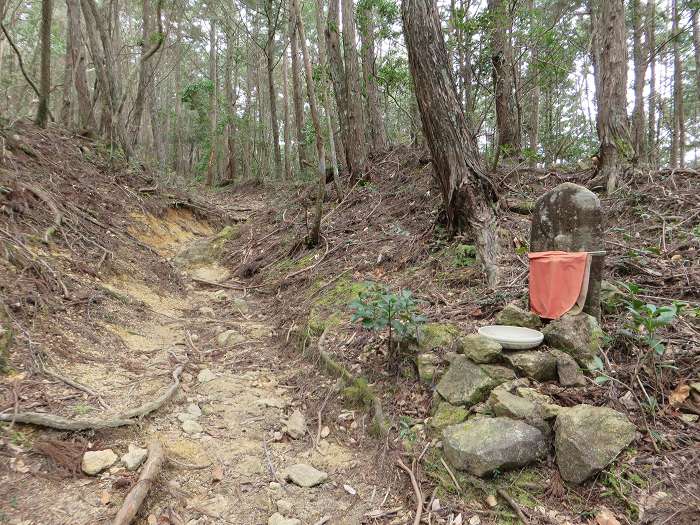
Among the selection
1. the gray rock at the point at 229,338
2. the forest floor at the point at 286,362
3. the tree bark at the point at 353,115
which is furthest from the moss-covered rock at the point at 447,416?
the tree bark at the point at 353,115

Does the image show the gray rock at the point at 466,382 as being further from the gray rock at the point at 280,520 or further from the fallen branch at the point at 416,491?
the gray rock at the point at 280,520

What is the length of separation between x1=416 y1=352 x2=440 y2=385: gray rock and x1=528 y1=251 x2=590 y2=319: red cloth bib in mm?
961

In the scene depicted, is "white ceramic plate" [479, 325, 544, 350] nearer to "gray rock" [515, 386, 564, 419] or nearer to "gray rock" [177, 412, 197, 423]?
"gray rock" [515, 386, 564, 419]

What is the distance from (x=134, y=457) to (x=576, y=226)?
3.72 meters

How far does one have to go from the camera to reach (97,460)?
274 cm

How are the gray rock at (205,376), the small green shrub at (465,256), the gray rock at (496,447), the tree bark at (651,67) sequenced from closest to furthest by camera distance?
the gray rock at (496,447), the gray rock at (205,376), the small green shrub at (465,256), the tree bark at (651,67)

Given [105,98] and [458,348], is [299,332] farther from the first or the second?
[105,98]

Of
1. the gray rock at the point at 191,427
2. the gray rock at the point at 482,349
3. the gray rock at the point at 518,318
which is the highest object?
the gray rock at the point at 518,318

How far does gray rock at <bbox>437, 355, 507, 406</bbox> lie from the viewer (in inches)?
124

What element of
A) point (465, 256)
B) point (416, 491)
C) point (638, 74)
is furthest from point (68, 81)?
point (638, 74)

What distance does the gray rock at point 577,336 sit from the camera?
320 centimetres

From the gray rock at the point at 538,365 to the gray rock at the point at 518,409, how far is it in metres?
0.27

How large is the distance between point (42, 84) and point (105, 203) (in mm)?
2379

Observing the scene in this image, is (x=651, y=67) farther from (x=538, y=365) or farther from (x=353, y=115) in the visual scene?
(x=538, y=365)
